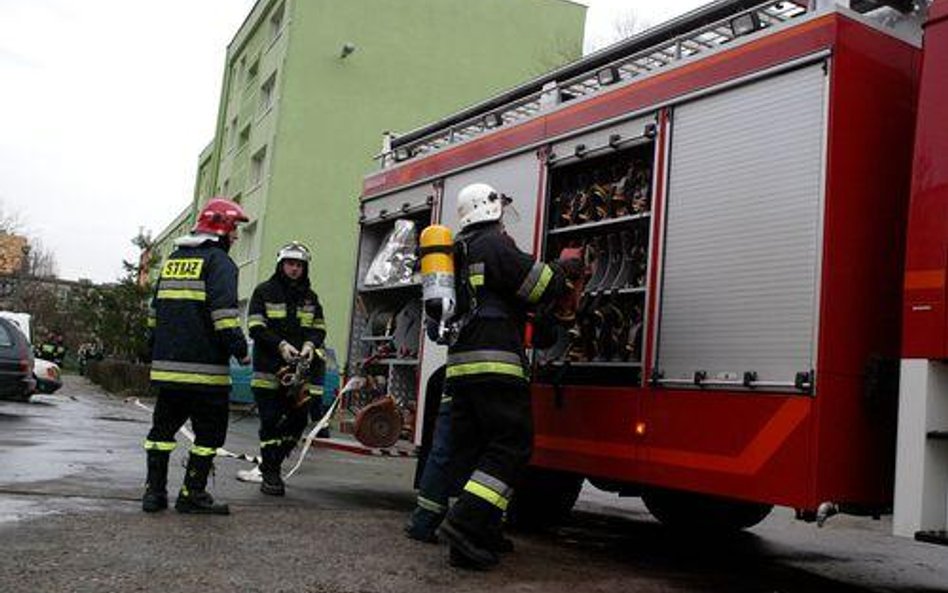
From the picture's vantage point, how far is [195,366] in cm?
595

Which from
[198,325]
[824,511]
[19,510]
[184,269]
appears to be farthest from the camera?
[184,269]

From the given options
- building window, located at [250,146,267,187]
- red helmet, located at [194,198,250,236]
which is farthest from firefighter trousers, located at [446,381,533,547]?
building window, located at [250,146,267,187]

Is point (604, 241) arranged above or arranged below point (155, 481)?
above

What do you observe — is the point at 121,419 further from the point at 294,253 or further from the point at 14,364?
the point at 294,253

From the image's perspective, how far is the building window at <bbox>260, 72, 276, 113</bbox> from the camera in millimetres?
30562

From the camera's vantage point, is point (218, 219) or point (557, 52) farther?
point (557, 52)

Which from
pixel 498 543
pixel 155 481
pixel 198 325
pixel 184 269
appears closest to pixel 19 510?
pixel 155 481

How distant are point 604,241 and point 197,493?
2.81m

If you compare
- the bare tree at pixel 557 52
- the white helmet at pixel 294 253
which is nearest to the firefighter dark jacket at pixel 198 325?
the white helmet at pixel 294 253

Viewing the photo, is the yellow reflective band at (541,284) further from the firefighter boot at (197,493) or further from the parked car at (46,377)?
the parked car at (46,377)

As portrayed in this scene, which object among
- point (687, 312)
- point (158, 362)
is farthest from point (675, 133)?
point (158, 362)

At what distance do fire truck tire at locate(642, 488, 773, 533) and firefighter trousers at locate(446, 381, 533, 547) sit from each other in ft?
6.94

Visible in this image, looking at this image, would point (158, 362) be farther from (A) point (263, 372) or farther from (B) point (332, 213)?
(B) point (332, 213)

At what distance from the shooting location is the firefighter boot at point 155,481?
5.90 metres
